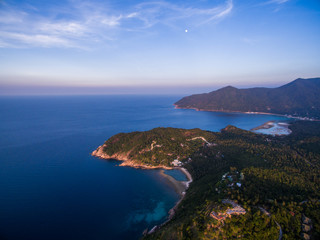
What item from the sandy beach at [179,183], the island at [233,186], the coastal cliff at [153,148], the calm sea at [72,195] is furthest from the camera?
the coastal cliff at [153,148]

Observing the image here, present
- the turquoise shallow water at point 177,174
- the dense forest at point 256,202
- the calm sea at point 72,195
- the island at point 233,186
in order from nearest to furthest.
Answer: the dense forest at point 256,202 < the island at point 233,186 < the calm sea at point 72,195 < the turquoise shallow water at point 177,174

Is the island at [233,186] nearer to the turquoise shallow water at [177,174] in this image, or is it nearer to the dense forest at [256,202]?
the dense forest at [256,202]

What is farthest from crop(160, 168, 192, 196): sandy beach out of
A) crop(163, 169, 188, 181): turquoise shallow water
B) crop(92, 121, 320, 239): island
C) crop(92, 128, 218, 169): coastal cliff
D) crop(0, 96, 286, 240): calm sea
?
crop(92, 128, 218, 169): coastal cliff

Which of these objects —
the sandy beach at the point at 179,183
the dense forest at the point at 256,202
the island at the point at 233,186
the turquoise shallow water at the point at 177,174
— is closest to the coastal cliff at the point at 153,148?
the island at the point at 233,186

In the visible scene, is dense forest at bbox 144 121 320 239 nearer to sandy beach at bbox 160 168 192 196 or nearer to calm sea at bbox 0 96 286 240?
sandy beach at bbox 160 168 192 196

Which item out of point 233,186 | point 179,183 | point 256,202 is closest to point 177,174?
point 179,183

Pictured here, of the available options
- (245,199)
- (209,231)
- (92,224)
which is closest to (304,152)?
(245,199)

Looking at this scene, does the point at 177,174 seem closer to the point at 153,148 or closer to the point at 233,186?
the point at 153,148

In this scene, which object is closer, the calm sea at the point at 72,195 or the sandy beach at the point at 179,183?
the calm sea at the point at 72,195

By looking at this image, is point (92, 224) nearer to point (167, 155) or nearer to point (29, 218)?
point (29, 218)
